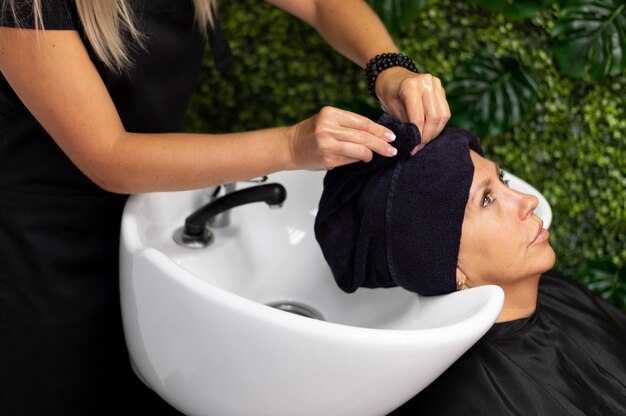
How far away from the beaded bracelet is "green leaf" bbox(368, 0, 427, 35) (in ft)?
2.17

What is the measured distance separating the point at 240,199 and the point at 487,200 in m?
0.46

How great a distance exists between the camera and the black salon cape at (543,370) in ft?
3.96

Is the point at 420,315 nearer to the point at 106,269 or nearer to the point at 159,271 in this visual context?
the point at 159,271

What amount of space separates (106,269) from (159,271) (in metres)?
0.36

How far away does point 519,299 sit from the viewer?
135 cm

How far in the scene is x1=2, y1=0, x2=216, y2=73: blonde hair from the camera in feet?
3.32

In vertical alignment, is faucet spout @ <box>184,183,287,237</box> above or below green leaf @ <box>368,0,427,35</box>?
below

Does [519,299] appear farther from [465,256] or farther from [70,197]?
[70,197]

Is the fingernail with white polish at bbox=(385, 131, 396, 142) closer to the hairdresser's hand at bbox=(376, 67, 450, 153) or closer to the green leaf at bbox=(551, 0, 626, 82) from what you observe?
the hairdresser's hand at bbox=(376, 67, 450, 153)

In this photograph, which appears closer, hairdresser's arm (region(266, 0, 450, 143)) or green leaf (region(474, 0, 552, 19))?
hairdresser's arm (region(266, 0, 450, 143))

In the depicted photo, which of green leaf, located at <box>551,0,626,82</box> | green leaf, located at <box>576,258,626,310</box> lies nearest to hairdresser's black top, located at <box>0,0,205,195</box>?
green leaf, located at <box>551,0,626,82</box>

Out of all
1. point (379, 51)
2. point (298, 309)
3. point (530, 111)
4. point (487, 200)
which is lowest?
point (298, 309)

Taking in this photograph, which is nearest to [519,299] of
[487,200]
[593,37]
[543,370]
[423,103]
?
[543,370]

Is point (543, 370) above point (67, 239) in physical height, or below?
below
